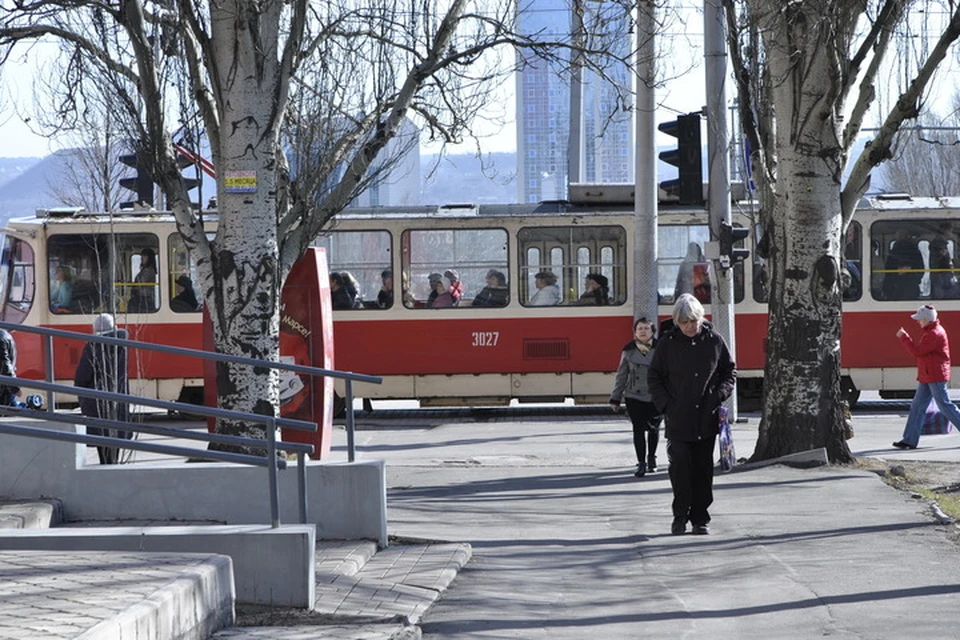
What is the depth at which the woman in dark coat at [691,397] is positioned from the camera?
35.2 feet

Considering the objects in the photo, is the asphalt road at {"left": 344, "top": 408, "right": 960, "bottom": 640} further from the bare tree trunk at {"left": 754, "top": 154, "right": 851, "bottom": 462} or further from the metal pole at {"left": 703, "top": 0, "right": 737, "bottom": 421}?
the metal pole at {"left": 703, "top": 0, "right": 737, "bottom": 421}

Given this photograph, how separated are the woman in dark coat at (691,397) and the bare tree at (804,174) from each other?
3.86m

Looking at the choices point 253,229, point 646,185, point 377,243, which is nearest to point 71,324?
point 377,243

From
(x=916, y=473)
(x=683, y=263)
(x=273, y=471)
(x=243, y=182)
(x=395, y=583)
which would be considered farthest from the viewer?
(x=683, y=263)

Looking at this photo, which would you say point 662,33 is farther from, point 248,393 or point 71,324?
point 71,324

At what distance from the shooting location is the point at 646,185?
1988 cm

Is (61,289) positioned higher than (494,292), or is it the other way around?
(61,289)

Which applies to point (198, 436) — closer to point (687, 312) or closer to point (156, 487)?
point (156, 487)

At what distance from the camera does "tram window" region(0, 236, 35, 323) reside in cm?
2222

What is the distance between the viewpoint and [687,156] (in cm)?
1666

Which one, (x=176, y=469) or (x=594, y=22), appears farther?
(x=594, y=22)

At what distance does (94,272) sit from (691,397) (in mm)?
13494

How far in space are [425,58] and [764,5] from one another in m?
3.29

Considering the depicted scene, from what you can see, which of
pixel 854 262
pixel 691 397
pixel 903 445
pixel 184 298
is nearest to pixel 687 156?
pixel 903 445
